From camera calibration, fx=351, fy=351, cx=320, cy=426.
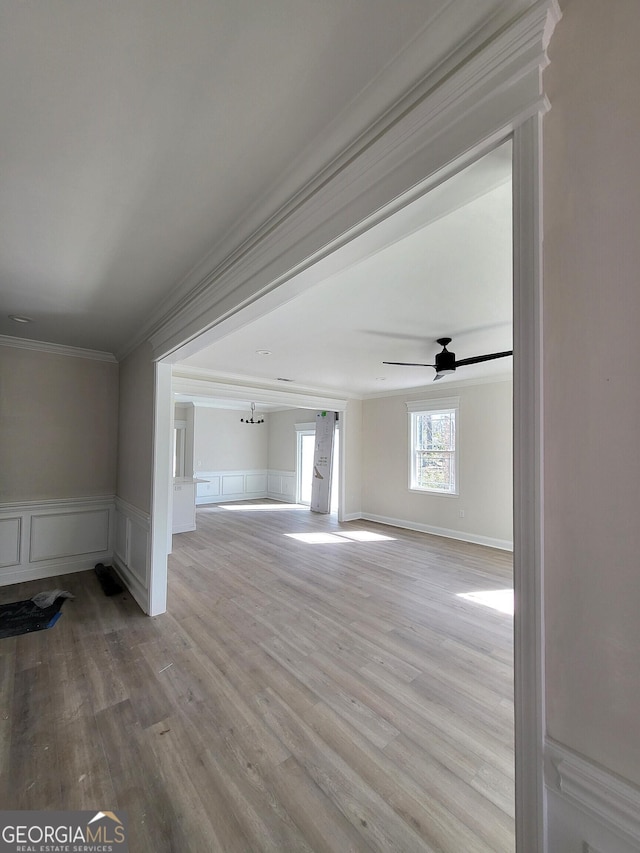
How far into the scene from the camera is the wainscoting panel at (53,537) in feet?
12.3

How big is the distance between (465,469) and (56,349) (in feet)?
19.3

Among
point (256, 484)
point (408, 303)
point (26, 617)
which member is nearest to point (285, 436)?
point (256, 484)

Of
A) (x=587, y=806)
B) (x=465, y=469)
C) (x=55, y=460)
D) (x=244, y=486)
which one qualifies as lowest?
(x=244, y=486)

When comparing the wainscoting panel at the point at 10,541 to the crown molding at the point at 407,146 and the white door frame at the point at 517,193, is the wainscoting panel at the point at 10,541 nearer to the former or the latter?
the crown molding at the point at 407,146

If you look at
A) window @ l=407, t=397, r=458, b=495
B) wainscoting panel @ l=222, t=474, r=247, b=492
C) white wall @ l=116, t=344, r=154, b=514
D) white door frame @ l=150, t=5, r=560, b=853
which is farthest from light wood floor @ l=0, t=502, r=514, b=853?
wainscoting panel @ l=222, t=474, r=247, b=492

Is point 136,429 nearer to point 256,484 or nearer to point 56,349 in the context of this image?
point 56,349

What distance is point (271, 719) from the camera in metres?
1.96

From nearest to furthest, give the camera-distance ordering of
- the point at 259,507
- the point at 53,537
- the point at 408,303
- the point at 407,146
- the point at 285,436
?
Answer: the point at 407,146, the point at 408,303, the point at 53,537, the point at 259,507, the point at 285,436

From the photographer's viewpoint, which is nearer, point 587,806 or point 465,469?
point 587,806

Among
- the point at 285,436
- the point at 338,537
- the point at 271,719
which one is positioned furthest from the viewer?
the point at 285,436

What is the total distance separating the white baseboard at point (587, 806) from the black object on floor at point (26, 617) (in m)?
3.59

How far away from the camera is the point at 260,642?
107 inches

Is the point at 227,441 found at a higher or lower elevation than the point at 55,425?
lower

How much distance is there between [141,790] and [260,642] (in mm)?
1234
